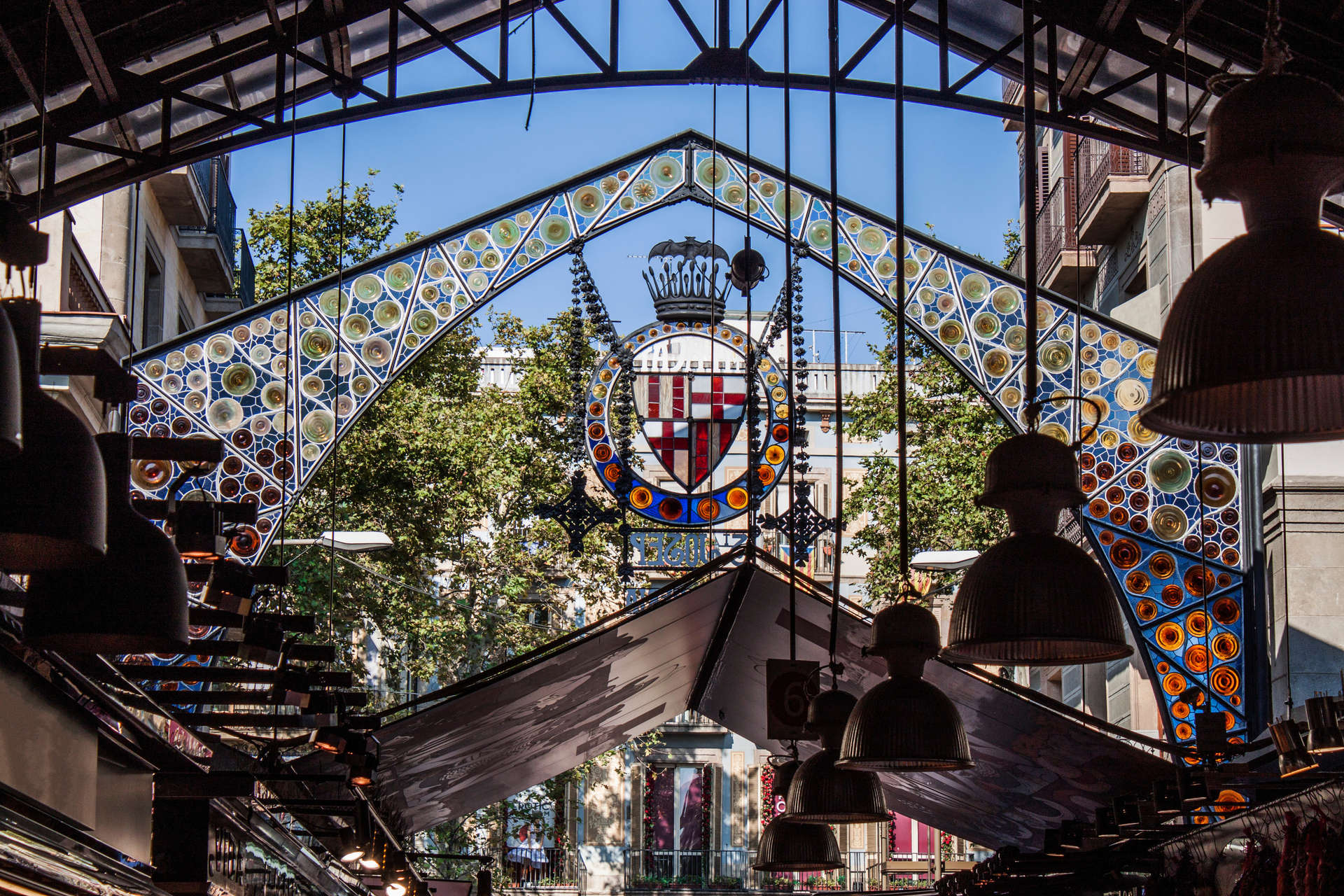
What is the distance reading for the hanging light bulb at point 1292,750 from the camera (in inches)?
282

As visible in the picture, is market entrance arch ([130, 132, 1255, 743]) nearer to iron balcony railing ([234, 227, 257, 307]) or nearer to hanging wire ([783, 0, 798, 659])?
hanging wire ([783, 0, 798, 659])

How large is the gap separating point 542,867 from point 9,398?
31987 mm

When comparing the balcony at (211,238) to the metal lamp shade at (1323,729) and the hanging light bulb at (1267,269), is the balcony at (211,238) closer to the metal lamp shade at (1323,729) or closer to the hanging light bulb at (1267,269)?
the metal lamp shade at (1323,729)

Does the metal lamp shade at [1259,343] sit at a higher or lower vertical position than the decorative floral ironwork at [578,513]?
lower

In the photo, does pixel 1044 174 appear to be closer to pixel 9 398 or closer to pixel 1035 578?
pixel 1035 578

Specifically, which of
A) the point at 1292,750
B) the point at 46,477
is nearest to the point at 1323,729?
the point at 1292,750

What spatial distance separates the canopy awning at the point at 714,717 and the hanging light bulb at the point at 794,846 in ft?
4.56

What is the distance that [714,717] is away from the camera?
15.8m

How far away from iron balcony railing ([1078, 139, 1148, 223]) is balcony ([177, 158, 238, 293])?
9.61 m

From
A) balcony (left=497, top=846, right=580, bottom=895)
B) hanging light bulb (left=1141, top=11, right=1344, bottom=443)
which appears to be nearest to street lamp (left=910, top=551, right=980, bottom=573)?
hanging light bulb (left=1141, top=11, right=1344, bottom=443)

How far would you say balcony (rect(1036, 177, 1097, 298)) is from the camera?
22.4 metres

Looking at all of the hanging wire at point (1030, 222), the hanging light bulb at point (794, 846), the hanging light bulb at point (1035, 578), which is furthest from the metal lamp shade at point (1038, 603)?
the hanging light bulb at point (794, 846)

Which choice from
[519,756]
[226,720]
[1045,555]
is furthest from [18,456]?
[519,756]

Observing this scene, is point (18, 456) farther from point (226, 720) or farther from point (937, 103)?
point (937, 103)
